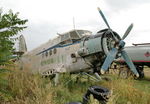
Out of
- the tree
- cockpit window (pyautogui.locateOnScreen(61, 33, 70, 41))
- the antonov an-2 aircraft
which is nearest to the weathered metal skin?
the antonov an-2 aircraft

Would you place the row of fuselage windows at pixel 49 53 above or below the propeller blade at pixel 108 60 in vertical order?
above

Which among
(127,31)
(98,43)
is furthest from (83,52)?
(127,31)

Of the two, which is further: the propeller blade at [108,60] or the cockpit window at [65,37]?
the cockpit window at [65,37]

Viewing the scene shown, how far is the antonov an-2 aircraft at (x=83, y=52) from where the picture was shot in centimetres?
729

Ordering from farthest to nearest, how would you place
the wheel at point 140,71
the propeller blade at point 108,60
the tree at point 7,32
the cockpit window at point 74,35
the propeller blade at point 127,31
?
the wheel at point 140,71, the cockpit window at point 74,35, the propeller blade at point 127,31, the propeller blade at point 108,60, the tree at point 7,32

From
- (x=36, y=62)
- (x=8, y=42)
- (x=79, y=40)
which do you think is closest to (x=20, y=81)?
(x=8, y=42)

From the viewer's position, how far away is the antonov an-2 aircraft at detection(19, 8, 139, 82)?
23.9 ft

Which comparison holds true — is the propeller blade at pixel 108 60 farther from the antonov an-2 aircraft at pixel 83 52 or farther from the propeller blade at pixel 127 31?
the propeller blade at pixel 127 31

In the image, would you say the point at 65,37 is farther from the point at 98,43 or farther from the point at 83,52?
the point at 98,43

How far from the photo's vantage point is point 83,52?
25.3 ft

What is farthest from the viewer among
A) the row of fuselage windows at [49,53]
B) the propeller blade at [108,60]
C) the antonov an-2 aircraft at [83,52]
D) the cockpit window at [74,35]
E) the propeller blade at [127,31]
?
the row of fuselage windows at [49,53]

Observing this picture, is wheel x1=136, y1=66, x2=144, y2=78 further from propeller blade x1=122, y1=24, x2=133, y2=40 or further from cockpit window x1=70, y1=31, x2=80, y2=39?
cockpit window x1=70, y1=31, x2=80, y2=39

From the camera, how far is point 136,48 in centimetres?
1393

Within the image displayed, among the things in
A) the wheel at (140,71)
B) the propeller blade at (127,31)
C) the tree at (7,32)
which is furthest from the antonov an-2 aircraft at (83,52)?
the wheel at (140,71)
